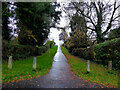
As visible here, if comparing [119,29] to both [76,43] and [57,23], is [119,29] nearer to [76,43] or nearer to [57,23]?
[76,43]

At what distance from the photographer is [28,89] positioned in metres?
3.28

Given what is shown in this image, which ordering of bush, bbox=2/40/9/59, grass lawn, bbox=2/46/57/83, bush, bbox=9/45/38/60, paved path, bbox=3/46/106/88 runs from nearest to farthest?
paved path, bbox=3/46/106/88, grass lawn, bbox=2/46/57/83, bush, bbox=2/40/9/59, bush, bbox=9/45/38/60

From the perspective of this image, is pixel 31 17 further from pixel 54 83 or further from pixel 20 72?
pixel 54 83

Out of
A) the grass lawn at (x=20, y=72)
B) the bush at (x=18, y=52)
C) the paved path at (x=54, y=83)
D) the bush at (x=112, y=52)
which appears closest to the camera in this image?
the paved path at (x=54, y=83)

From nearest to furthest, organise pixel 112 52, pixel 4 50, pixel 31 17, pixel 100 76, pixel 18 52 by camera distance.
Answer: pixel 100 76
pixel 112 52
pixel 4 50
pixel 31 17
pixel 18 52

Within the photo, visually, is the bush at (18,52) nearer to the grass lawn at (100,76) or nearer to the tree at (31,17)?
the tree at (31,17)

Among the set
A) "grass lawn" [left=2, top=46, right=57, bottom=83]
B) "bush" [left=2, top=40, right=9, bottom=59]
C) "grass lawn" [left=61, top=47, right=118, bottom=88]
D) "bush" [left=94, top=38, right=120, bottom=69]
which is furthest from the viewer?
"bush" [left=2, top=40, right=9, bottom=59]

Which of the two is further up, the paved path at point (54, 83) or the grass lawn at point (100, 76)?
the paved path at point (54, 83)

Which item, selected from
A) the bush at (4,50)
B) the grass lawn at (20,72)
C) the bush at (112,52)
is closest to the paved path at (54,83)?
the grass lawn at (20,72)

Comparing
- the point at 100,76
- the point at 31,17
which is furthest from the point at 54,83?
the point at 31,17

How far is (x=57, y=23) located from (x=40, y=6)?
662cm

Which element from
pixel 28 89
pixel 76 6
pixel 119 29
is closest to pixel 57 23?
pixel 76 6

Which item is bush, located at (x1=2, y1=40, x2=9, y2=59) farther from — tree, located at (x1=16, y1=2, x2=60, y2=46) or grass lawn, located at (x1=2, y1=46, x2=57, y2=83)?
tree, located at (x1=16, y1=2, x2=60, y2=46)

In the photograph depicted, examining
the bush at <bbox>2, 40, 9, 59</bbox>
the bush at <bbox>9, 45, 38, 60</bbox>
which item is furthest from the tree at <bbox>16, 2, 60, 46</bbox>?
the bush at <bbox>2, 40, 9, 59</bbox>
